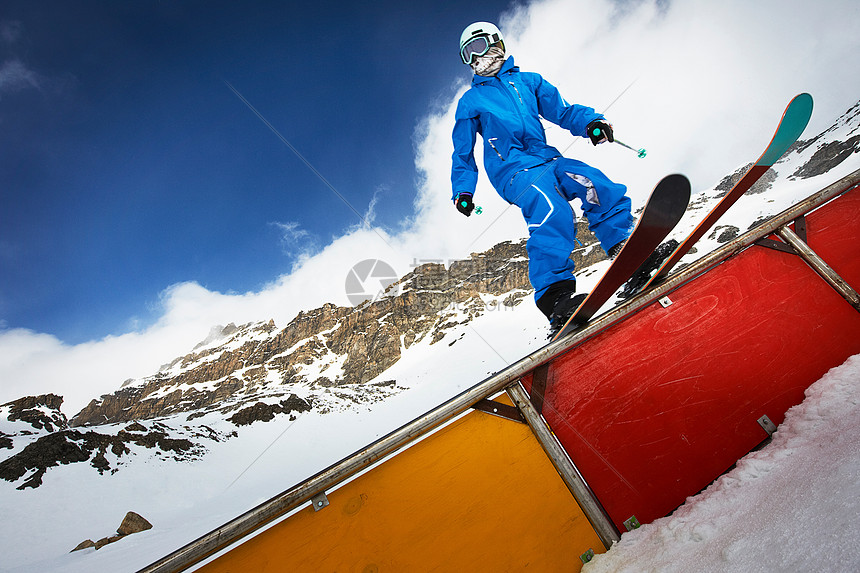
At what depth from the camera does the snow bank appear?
2.71ft

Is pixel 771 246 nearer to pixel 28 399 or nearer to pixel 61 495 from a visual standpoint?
pixel 61 495

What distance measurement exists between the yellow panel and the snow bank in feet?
0.89

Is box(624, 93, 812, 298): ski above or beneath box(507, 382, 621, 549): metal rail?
above

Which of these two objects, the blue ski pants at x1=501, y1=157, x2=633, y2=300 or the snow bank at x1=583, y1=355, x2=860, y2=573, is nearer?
the snow bank at x1=583, y1=355, x2=860, y2=573

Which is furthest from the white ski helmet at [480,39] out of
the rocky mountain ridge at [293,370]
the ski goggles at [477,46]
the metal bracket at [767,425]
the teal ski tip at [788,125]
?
the rocky mountain ridge at [293,370]

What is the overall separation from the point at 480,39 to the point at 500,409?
3.47 meters

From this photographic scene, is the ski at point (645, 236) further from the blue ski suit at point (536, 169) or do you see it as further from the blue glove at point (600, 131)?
the blue glove at point (600, 131)

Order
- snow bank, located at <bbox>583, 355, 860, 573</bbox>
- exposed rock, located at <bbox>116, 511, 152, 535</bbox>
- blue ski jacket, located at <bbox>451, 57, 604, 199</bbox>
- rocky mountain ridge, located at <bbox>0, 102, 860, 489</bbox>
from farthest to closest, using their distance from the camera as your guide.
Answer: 1. rocky mountain ridge, located at <bbox>0, 102, 860, 489</bbox>
2. exposed rock, located at <bbox>116, 511, 152, 535</bbox>
3. blue ski jacket, located at <bbox>451, 57, 604, 199</bbox>
4. snow bank, located at <bbox>583, 355, 860, 573</bbox>

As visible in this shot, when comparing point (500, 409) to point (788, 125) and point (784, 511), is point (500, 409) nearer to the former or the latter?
point (784, 511)

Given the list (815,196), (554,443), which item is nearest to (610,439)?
(554,443)

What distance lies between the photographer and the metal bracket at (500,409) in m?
1.69

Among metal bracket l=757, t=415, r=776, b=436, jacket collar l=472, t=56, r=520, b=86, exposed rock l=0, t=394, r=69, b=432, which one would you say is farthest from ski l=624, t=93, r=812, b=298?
exposed rock l=0, t=394, r=69, b=432

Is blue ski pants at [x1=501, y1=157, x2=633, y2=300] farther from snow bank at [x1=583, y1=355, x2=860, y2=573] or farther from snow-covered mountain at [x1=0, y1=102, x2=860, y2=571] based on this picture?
snow-covered mountain at [x1=0, y1=102, x2=860, y2=571]

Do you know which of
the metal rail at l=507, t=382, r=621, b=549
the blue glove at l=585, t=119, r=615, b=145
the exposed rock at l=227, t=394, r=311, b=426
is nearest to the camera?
the metal rail at l=507, t=382, r=621, b=549
